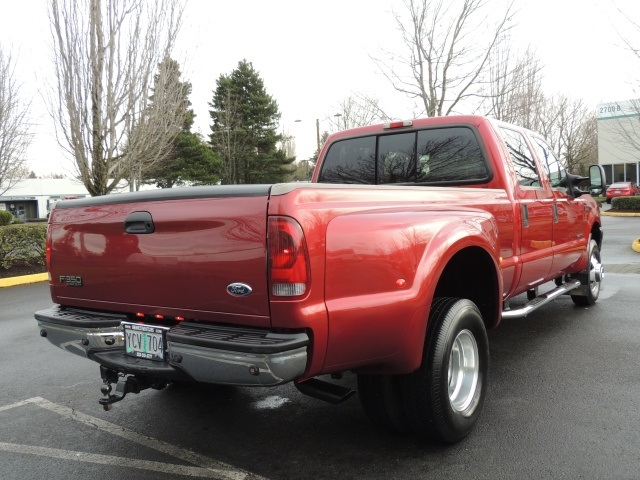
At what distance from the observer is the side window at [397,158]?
15.0ft

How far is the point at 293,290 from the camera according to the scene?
2318 mm

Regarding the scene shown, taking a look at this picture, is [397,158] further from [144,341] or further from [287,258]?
[144,341]

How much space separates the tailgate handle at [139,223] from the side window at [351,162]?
8.01ft

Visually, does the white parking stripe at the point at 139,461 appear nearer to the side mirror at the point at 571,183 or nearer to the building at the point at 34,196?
the side mirror at the point at 571,183

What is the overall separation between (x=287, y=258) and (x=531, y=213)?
290cm

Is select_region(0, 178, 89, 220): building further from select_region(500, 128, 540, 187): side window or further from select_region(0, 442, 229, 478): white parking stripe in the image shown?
select_region(0, 442, 229, 478): white parking stripe

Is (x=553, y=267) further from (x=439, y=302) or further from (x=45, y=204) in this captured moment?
(x=45, y=204)

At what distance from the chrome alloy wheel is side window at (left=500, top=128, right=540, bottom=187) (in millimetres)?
1748

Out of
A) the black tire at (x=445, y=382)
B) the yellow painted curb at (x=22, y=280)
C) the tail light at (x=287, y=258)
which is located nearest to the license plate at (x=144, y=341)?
the tail light at (x=287, y=258)

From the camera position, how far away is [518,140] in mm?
→ 4840

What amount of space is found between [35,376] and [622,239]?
1439 centimetres

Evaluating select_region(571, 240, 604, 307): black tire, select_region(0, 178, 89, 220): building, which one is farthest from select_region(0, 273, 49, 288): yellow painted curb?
select_region(0, 178, 89, 220): building

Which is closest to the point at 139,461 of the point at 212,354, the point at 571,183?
the point at 212,354

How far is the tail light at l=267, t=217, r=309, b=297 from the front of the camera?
2.31 meters
